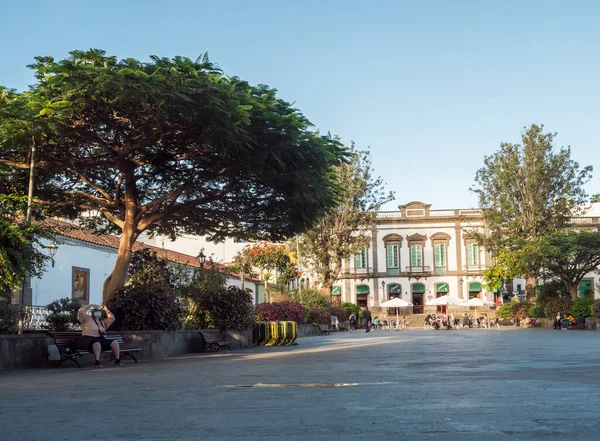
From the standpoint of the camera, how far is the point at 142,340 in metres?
17.2

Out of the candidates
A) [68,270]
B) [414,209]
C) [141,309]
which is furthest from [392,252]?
[141,309]

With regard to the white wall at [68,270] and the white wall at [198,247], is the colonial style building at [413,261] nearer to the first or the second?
the white wall at [198,247]

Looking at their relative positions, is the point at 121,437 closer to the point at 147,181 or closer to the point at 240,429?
the point at 240,429

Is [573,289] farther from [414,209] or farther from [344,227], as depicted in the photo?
[414,209]

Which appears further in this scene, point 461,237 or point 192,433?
point 461,237

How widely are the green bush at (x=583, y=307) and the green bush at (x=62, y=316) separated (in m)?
29.6

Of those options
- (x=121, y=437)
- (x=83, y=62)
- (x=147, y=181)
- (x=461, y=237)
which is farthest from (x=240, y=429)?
(x=461, y=237)

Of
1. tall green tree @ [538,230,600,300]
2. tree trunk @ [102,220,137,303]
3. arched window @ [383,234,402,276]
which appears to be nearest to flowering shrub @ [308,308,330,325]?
tall green tree @ [538,230,600,300]

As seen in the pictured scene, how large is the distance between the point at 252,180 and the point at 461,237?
53.6 metres

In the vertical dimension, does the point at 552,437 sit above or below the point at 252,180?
below

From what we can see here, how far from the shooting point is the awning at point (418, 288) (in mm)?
70438

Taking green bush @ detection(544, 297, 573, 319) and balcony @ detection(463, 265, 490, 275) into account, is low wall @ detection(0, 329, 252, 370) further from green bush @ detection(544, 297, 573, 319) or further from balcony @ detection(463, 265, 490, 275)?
balcony @ detection(463, 265, 490, 275)

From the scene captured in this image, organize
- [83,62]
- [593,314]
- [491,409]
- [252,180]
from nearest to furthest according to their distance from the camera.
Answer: [491,409] < [83,62] < [252,180] < [593,314]

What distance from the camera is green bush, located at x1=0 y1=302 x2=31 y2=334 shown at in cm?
1496
